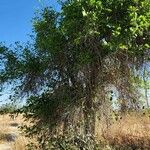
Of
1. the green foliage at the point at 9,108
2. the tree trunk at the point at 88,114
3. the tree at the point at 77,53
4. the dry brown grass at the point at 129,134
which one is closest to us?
the tree at the point at 77,53

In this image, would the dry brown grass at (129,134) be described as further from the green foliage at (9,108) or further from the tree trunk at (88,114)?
the green foliage at (9,108)

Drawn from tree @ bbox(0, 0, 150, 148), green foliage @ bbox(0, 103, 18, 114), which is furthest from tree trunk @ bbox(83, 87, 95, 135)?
green foliage @ bbox(0, 103, 18, 114)

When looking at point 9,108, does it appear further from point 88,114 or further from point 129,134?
point 129,134

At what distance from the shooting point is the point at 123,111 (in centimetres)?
1534

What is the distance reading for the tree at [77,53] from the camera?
43.9 feet

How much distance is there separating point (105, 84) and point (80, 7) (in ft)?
9.81

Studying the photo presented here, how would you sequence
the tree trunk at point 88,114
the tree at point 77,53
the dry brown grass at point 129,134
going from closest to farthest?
the tree at point 77,53
the tree trunk at point 88,114
the dry brown grass at point 129,134

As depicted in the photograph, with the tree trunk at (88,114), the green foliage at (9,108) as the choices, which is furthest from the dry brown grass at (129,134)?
the green foliage at (9,108)

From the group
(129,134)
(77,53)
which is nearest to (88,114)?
(77,53)

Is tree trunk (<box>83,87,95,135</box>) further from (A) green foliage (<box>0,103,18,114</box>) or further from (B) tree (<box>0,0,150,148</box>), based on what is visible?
(A) green foliage (<box>0,103,18,114</box>)

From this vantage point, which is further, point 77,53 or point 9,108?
point 9,108

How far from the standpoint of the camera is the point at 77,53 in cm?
1418

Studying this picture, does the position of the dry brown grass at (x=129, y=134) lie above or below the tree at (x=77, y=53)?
below

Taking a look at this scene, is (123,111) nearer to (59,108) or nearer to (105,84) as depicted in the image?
(105,84)
